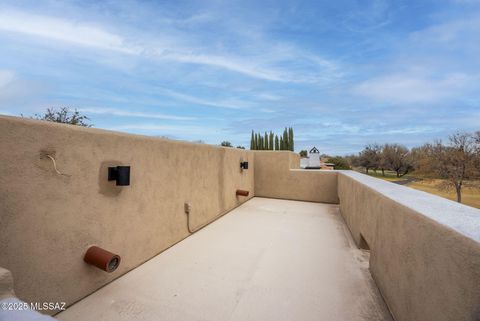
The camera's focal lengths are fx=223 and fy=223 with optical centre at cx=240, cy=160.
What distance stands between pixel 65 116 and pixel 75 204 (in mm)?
15182

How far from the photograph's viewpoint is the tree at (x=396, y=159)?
38669mm

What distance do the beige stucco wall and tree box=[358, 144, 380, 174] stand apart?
47.2 meters

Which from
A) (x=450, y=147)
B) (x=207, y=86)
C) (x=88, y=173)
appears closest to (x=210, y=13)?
(x=88, y=173)

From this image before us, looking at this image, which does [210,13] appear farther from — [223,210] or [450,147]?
[450,147]

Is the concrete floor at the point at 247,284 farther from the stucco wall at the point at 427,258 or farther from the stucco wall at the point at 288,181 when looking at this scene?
the stucco wall at the point at 288,181

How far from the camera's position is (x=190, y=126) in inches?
978

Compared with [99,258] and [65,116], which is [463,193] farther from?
[65,116]

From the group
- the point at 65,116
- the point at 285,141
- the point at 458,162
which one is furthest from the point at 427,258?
the point at 458,162

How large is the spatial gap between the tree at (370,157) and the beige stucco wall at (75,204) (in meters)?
47.2

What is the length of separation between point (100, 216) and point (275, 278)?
227cm

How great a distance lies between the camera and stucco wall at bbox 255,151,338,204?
772 cm

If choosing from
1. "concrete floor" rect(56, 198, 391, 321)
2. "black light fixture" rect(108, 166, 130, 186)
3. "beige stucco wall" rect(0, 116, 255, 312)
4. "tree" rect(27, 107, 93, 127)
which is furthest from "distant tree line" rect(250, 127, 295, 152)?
"black light fixture" rect(108, 166, 130, 186)

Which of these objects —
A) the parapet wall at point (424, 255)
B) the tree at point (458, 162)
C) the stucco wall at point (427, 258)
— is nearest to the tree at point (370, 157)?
the tree at point (458, 162)

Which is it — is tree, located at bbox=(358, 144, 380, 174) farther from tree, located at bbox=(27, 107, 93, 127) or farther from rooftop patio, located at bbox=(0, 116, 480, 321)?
tree, located at bbox=(27, 107, 93, 127)
